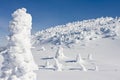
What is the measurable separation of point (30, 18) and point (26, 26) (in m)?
1.09

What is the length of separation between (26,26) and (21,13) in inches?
66.4

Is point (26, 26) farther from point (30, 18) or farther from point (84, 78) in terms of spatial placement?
point (84, 78)

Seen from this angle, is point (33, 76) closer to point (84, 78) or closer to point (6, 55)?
point (6, 55)

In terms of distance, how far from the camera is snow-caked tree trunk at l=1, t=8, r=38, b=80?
1848 inches

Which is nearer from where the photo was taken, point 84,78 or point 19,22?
point 19,22

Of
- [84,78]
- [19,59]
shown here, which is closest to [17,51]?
[19,59]

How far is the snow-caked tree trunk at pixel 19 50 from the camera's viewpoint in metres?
46.9

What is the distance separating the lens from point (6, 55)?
47531 mm

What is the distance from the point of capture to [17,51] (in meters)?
46.9

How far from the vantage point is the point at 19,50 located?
46969 millimetres

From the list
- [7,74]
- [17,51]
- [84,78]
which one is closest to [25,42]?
[17,51]

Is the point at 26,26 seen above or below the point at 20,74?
above

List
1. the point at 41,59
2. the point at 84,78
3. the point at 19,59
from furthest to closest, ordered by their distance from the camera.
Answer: the point at 41,59 → the point at 84,78 → the point at 19,59

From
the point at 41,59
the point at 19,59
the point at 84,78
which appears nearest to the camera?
the point at 19,59
